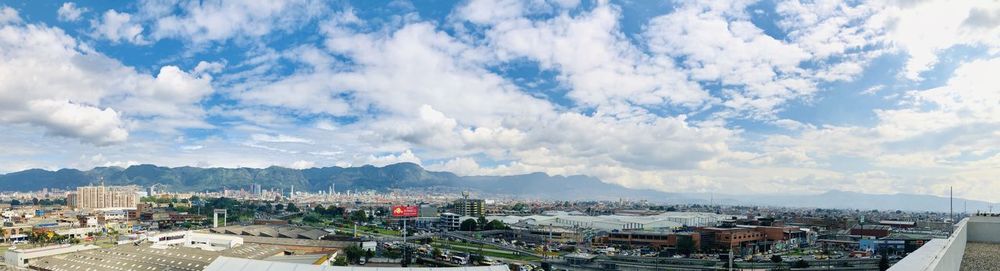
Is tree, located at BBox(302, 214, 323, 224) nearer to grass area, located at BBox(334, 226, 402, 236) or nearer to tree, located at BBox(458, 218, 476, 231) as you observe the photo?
grass area, located at BBox(334, 226, 402, 236)

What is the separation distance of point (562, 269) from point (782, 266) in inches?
372

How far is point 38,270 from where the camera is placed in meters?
24.9

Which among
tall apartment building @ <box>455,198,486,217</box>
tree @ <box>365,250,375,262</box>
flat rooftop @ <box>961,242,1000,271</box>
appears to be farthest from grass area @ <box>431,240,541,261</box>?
tall apartment building @ <box>455,198,486,217</box>

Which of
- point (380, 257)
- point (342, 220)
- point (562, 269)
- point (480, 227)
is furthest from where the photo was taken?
point (342, 220)

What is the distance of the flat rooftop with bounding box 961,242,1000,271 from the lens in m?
→ 7.22

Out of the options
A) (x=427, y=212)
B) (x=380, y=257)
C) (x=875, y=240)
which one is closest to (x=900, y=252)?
(x=875, y=240)

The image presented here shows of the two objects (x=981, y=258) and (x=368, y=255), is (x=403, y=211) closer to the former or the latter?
(x=368, y=255)

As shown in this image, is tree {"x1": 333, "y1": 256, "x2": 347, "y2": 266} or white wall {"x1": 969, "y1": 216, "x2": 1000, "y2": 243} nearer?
white wall {"x1": 969, "y1": 216, "x2": 1000, "y2": 243}

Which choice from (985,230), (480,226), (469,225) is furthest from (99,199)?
(985,230)

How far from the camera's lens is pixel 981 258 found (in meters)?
8.16

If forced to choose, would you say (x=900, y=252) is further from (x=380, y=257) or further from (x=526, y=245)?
(x=380, y=257)

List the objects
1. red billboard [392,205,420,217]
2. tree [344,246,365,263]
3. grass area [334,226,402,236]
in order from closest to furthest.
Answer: tree [344,246,365,263], red billboard [392,205,420,217], grass area [334,226,402,236]

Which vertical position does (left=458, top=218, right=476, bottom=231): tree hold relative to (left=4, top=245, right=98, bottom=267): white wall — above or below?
below

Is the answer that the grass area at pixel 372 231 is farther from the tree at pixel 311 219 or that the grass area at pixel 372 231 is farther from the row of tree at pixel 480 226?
the tree at pixel 311 219
